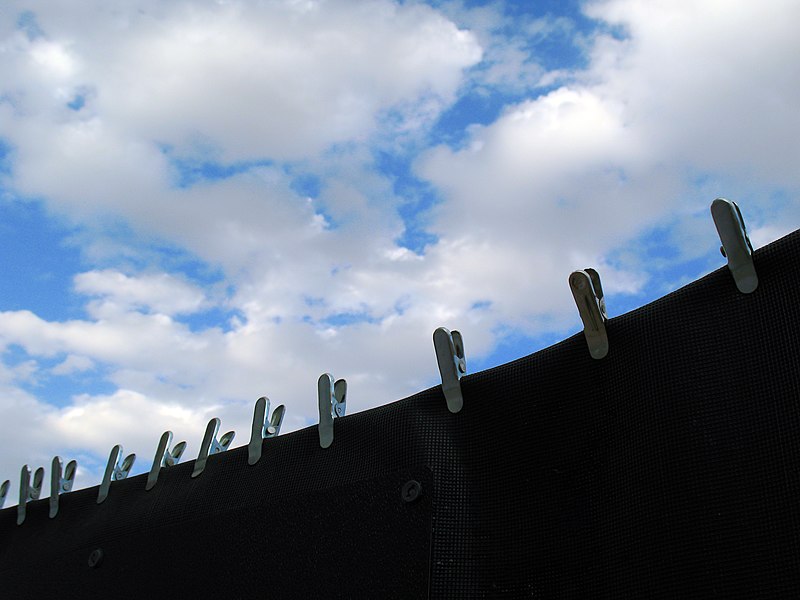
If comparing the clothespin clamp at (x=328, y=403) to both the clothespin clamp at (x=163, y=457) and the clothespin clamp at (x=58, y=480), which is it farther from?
the clothespin clamp at (x=58, y=480)

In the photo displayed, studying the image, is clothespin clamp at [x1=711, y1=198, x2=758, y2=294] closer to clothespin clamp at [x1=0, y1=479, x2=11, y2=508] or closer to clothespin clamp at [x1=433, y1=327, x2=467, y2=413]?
clothespin clamp at [x1=433, y1=327, x2=467, y2=413]

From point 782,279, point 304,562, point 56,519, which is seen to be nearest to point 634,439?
point 782,279

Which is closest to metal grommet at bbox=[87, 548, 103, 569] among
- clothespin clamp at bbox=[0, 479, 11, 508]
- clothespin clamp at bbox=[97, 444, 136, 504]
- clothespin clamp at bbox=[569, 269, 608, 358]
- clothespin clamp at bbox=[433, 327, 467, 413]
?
clothespin clamp at bbox=[97, 444, 136, 504]

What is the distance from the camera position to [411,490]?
860 mm

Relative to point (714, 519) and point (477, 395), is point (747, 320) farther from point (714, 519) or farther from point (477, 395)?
point (477, 395)

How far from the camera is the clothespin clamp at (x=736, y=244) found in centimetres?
71

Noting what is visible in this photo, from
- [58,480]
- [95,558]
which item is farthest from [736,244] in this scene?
[58,480]

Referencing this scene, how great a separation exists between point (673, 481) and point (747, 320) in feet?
0.56

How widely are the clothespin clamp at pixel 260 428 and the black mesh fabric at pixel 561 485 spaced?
2 cm

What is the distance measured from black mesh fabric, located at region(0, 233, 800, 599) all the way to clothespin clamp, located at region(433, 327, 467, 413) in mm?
14

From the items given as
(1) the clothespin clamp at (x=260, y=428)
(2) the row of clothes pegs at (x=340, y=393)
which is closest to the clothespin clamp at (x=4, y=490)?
(2) the row of clothes pegs at (x=340, y=393)

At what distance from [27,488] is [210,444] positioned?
0.48 m

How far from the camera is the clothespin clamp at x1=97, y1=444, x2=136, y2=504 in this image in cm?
125

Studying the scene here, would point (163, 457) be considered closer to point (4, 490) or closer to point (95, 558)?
point (95, 558)
